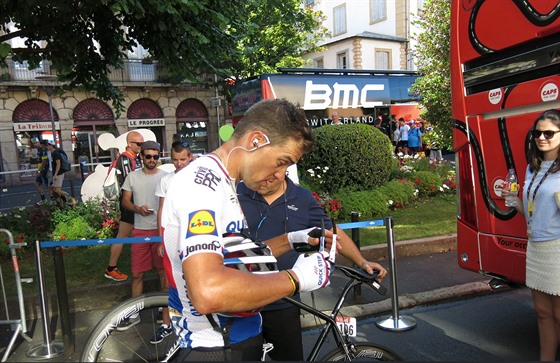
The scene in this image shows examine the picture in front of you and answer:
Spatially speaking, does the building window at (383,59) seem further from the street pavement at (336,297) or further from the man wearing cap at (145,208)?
the man wearing cap at (145,208)

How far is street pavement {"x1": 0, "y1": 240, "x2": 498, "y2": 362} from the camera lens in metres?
4.28

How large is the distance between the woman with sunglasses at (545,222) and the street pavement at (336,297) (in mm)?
1430

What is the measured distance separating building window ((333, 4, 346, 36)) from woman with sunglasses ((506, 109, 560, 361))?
39.5 metres

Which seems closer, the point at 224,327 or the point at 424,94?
the point at 224,327

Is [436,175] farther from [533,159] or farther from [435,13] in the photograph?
[533,159]

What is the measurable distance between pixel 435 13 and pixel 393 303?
894 centimetres

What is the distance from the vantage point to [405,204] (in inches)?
364

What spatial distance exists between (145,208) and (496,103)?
142 inches

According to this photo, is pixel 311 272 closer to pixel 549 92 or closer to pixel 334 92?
pixel 549 92

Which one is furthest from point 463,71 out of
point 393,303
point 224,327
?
point 224,327

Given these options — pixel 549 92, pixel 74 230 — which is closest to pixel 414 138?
pixel 74 230

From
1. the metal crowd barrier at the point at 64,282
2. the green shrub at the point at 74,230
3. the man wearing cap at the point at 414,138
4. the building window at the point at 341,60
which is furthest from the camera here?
the building window at the point at 341,60

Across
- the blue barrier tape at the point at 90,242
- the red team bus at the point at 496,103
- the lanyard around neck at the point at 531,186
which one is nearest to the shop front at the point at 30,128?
the blue barrier tape at the point at 90,242

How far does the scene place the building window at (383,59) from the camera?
33.2 metres
